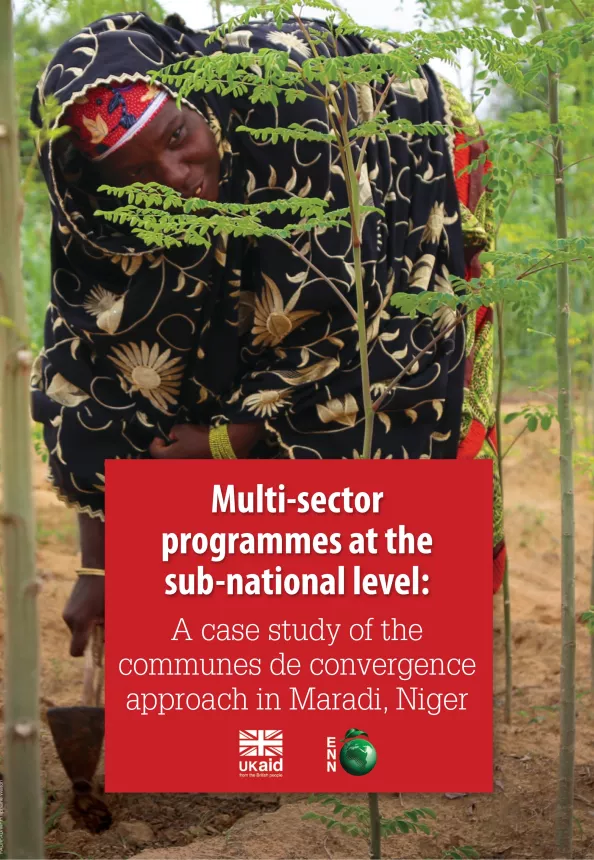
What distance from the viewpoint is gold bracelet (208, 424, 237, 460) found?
259 cm

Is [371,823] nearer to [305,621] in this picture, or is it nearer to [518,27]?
[305,621]

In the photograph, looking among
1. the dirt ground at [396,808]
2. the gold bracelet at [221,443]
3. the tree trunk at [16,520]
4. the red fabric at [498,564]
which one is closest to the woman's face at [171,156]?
the gold bracelet at [221,443]

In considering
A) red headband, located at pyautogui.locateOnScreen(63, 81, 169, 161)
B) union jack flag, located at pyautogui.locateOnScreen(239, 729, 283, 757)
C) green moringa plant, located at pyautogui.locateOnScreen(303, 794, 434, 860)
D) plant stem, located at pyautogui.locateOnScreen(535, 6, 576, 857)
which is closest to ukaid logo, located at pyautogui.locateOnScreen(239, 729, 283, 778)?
union jack flag, located at pyautogui.locateOnScreen(239, 729, 283, 757)

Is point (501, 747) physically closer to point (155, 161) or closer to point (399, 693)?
point (399, 693)

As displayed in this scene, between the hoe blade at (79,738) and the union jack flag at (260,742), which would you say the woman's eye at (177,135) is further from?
the hoe blade at (79,738)

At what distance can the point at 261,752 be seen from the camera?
207cm

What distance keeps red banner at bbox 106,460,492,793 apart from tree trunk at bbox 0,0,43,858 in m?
0.68

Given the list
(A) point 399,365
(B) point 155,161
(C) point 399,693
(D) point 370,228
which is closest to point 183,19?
(B) point 155,161

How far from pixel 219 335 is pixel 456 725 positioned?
112 cm

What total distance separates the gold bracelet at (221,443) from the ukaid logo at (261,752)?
769mm

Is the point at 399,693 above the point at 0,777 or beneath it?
above

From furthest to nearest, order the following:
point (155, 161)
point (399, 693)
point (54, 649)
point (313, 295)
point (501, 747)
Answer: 1. point (54, 649)
2. point (501, 747)
3. point (313, 295)
4. point (155, 161)
5. point (399, 693)

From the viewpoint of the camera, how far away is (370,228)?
2.44 m

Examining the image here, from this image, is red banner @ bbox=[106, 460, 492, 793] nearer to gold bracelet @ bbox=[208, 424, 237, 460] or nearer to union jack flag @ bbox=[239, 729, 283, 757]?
union jack flag @ bbox=[239, 729, 283, 757]
